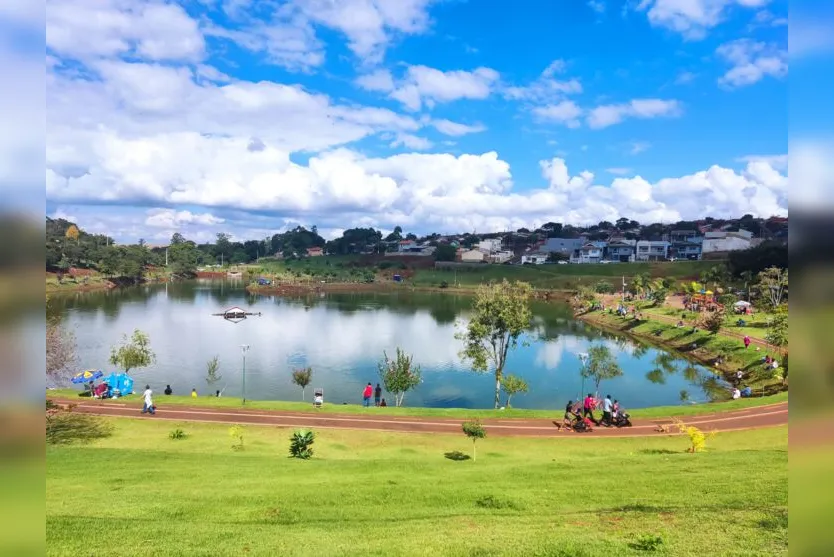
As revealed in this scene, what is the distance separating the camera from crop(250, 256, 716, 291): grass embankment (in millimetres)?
123000

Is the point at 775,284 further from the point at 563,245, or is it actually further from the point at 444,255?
the point at 563,245

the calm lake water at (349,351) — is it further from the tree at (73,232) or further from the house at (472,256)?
the house at (472,256)

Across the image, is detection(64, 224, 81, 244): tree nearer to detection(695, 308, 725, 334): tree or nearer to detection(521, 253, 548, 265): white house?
detection(521, 253, 548, 265): white house

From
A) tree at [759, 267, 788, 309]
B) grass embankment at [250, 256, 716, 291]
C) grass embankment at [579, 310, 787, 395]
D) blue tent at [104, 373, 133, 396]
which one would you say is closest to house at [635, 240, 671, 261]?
grass embankment at [250, 256, 716, 291]

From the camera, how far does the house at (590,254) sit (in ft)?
525

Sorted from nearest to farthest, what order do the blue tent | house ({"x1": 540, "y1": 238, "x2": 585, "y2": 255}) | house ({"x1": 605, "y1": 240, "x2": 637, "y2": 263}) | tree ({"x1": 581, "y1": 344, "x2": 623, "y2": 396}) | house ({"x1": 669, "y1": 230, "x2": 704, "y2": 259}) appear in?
1. the blue tent
2. tree ({"x1": 581, "y1": 344, "x2": 623, "y2": 396})
3. house ({"x1": 669, "y1": 230, "x2": 704, "y2": 259})
4. house ({"x1": 605, "y1": 240, "x2": 637, "y2": 263})
5. house ({"x1": 540, "y1": 238, "x2": 585, "y2": 255})

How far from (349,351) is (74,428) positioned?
3415 centimetres

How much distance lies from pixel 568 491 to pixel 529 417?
475 inches

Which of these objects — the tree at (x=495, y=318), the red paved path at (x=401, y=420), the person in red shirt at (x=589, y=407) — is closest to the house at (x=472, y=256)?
the tree at (x=495, y=318)

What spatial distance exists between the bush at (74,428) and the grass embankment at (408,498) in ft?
3.16

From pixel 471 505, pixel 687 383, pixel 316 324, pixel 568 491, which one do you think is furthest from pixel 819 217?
pixel 316 324

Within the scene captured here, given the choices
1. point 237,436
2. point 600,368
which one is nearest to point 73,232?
point 237,436

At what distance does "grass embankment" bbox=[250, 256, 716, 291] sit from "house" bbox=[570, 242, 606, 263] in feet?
57.3

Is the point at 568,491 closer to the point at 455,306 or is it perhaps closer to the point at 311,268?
the point at 455,306
